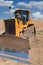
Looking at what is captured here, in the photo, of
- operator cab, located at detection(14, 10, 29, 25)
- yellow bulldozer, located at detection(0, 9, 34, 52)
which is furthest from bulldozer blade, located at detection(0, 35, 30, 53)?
operator cab, located at detection(14, 10, 29, 25)

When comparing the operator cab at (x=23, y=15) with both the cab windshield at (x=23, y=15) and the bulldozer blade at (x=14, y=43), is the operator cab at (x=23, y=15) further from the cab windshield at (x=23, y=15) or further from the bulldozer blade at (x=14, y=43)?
the bulldozer blade at (x=14, y=43)

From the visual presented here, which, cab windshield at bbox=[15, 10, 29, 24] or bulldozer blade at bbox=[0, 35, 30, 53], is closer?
bulldozer blade at bbox=[0, 35, 30, 53]

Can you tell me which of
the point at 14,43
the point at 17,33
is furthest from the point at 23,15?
the point at 14,43

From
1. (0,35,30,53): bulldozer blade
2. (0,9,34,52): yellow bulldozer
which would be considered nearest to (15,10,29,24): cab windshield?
(0,9,34,52): yellow bulldozer

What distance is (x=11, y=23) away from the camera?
399 inches

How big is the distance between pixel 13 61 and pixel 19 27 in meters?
3.45

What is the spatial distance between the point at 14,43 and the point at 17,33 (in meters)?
1.28

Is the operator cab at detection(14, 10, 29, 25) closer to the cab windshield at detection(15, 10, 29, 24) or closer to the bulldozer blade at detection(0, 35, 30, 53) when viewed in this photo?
the cab windshield at detection(15, 10, 29, 24)

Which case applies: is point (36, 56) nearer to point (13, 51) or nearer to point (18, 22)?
point (13, 51)

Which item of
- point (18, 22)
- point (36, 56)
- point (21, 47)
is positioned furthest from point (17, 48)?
point (18, 22)

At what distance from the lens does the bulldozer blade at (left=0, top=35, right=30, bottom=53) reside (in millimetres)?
8727

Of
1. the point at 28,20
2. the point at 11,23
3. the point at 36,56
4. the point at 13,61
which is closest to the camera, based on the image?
the point at 13,61

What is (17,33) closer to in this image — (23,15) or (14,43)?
(14,43)

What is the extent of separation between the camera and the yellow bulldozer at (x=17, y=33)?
8812mm
